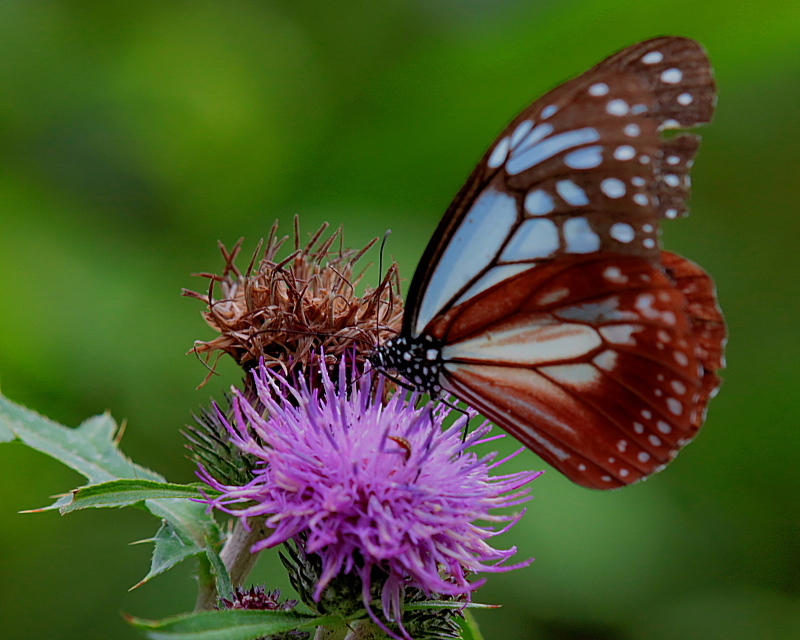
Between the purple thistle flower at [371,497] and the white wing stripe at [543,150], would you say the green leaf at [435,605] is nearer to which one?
the purple thistle flower at [371,497]

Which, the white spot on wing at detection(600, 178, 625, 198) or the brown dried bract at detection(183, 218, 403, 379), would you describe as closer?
the white spot on wing at detection(600, 178, 625, 198)

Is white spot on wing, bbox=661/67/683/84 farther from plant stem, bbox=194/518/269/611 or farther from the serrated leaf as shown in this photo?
the serrated leaf

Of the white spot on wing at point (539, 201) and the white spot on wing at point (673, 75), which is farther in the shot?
the white spot on wing at point (539, 201)

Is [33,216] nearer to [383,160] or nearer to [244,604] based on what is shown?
[383,160]

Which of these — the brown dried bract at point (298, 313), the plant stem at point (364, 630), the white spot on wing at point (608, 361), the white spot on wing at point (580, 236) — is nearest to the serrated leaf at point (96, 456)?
the brown dried bract at point (298, 313)

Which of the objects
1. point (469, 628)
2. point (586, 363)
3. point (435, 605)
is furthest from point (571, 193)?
point (469, 628)

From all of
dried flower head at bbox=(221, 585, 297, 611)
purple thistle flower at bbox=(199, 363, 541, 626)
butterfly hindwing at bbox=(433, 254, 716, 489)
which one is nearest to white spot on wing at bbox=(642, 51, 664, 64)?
butterfly hindwing at bbox=(433, 254, 716, 489)
